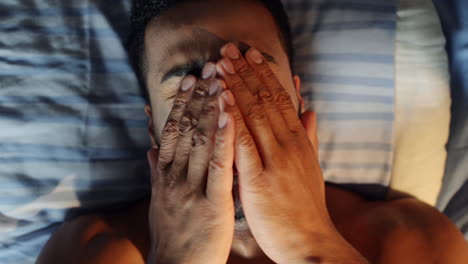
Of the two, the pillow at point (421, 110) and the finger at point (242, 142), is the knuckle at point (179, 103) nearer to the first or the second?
the finger at point (242, 142)

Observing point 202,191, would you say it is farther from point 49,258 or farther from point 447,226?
point 447,226

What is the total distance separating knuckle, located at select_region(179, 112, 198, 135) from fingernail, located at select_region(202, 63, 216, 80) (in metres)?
0.08

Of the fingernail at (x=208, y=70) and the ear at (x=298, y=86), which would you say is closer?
the fingernail at (x=208, y=70)

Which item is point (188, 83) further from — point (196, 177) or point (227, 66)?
point (196, 177)

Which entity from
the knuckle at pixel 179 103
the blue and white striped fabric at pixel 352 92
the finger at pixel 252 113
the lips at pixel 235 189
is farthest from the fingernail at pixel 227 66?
the blue and white striped fabric at pixel 352 92

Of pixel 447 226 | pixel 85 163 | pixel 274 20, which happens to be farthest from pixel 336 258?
pixel 85 163

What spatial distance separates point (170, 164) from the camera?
860mm

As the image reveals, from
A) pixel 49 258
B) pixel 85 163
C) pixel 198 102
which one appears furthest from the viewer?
pixel 85 163

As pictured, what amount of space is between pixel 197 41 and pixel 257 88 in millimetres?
172

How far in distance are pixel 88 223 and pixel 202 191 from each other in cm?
39

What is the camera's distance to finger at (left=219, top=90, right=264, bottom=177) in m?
0.76

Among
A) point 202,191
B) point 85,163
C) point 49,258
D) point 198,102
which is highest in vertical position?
point 198,102

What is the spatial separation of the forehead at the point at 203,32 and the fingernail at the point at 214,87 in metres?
0.09

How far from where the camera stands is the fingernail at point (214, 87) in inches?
30.7
